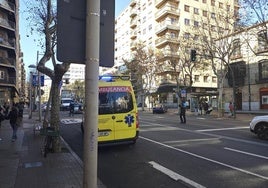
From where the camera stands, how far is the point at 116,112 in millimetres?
12000

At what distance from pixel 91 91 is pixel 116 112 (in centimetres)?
867

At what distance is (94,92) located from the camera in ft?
11.1

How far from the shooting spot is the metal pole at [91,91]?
3363 millimetres

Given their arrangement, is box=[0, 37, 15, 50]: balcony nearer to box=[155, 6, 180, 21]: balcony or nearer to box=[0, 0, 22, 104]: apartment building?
box=[0, 0, 22, 104]: apartment building

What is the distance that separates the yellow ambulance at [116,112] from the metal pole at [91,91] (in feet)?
27.4

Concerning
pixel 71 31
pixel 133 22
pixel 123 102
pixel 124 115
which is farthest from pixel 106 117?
pixel 133 22

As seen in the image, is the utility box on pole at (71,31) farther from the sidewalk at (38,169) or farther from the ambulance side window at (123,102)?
the ambulance side window at (123,102)

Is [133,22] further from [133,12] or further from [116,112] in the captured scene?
[116,112]

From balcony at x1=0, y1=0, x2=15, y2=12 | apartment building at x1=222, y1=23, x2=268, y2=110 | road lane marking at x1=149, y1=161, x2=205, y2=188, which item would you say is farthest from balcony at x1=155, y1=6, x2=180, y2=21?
road lane marking at x1=149, y1=161, x2=205, y2=188

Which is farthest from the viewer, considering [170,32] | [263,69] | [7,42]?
[170,32]

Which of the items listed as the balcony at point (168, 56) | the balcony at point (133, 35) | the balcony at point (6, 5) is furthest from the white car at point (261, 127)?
the balcony at point (133, 35)

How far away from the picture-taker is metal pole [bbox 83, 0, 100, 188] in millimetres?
3363

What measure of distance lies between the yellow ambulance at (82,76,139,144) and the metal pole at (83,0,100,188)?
27.4 feet

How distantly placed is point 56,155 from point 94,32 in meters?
7.95
